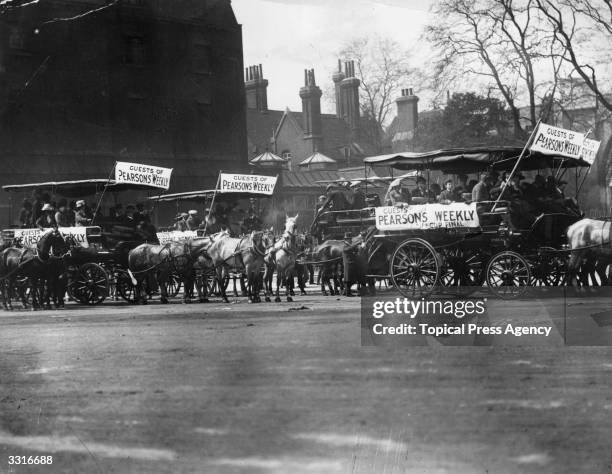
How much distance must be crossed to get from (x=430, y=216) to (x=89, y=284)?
23.9 ft

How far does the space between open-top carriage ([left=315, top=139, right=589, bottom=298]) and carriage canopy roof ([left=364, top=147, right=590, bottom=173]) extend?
2 centimetres

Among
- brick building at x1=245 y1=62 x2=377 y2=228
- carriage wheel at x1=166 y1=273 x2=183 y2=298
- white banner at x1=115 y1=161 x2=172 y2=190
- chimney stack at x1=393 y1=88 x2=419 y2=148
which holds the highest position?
brick building at x1=245 y1=62 x2=377 y2=228

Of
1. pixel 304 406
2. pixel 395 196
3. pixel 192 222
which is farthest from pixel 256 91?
pixel 304 406

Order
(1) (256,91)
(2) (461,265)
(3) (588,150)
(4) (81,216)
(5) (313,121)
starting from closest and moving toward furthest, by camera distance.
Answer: (3) (588,150)
(2) (461,265)
(4) (81,216)
(1) (256,91)
(5) (313,121)

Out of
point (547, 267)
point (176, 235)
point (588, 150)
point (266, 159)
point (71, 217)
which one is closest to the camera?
point (588, 150)

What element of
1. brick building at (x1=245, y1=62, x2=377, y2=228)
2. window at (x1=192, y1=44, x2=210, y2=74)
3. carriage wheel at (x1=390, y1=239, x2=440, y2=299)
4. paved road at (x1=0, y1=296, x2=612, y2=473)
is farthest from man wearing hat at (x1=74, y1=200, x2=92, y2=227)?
brick building at (x1=245, y1=62, x2=377, y2=228)

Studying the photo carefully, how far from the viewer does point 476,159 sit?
13.5 m

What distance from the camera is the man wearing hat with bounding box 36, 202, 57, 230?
56.7 ft

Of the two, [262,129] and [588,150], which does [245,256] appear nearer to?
[588,150]

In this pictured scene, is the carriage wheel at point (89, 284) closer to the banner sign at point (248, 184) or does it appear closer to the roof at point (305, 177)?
the banner sign at point (248, 184)

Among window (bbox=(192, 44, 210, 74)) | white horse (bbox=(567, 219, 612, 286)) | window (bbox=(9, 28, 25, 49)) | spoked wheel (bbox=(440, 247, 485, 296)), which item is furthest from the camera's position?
window (bbox=(192, 44, 210, 74))

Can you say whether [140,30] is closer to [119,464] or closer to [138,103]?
[138,103]

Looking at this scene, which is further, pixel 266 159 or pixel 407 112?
pixel 266 159

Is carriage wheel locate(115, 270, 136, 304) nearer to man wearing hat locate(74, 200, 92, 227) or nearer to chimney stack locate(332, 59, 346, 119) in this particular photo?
man wearing hat locate(74, 200, 92, 227)
